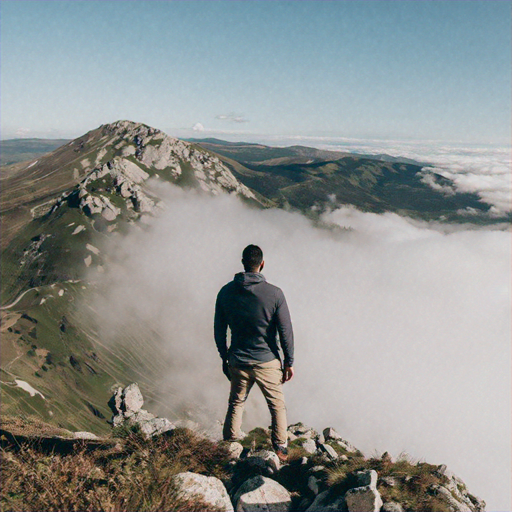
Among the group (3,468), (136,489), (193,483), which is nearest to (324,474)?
(193,483)

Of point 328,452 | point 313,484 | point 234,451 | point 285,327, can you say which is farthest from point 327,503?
point 328,452

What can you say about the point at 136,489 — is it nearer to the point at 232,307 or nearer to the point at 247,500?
the point at 247,500

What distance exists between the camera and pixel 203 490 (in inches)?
293

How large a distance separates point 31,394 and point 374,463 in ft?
704

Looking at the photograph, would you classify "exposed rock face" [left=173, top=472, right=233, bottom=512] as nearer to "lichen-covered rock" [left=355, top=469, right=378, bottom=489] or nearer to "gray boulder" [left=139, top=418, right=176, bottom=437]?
"lichen-covered rock" [left=355, top=469, right=378, bottom=489]

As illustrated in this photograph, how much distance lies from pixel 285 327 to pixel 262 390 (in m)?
2.03

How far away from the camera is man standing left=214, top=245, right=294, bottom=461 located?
9.00m

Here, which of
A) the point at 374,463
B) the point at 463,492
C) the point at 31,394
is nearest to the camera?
the point at 374,463

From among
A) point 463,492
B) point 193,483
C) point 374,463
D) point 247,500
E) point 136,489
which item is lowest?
point 463,492

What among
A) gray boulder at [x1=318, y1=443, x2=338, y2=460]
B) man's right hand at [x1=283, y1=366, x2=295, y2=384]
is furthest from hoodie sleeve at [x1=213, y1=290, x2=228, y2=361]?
gray boulder at [x1=318, y1=443, x2=338, y2=460]

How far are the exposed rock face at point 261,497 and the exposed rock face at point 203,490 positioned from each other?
40 centimetres

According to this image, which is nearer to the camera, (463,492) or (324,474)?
(324,474)

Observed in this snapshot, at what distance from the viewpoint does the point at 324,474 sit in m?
9.28

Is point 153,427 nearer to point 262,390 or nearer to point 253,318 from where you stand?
point 262,390
